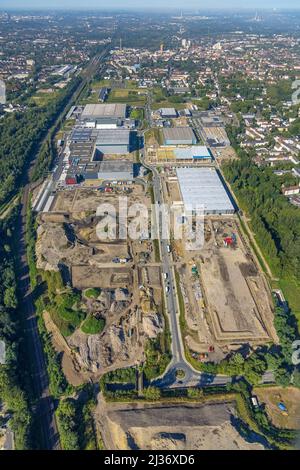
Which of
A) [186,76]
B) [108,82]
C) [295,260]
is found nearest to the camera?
[295,260]

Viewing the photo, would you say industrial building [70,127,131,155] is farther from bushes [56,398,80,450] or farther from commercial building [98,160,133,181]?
bushes [56,398,80,450]

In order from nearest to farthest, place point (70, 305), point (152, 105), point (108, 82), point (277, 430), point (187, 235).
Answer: point (277, 430) → point (70, 305) → point (187, 235) → point (152, 105) → point (108, 82)

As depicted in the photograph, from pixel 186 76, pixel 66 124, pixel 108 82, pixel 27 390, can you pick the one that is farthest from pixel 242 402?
pixel 186 76

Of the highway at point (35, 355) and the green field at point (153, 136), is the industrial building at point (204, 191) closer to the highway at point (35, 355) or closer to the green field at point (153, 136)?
the green field at point (153, 136)

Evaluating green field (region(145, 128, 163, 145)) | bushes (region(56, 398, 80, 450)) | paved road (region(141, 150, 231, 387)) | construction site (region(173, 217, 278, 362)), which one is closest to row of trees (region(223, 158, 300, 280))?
construction site (region(173, 217, 278, 362))

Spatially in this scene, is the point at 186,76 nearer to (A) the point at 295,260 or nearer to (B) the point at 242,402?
(A) the point at 295,260

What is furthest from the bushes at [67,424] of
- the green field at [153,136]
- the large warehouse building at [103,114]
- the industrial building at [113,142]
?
the large warehouse building at [103,114]

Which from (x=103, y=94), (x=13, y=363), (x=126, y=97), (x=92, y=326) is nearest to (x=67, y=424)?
(x=13, y=363)
